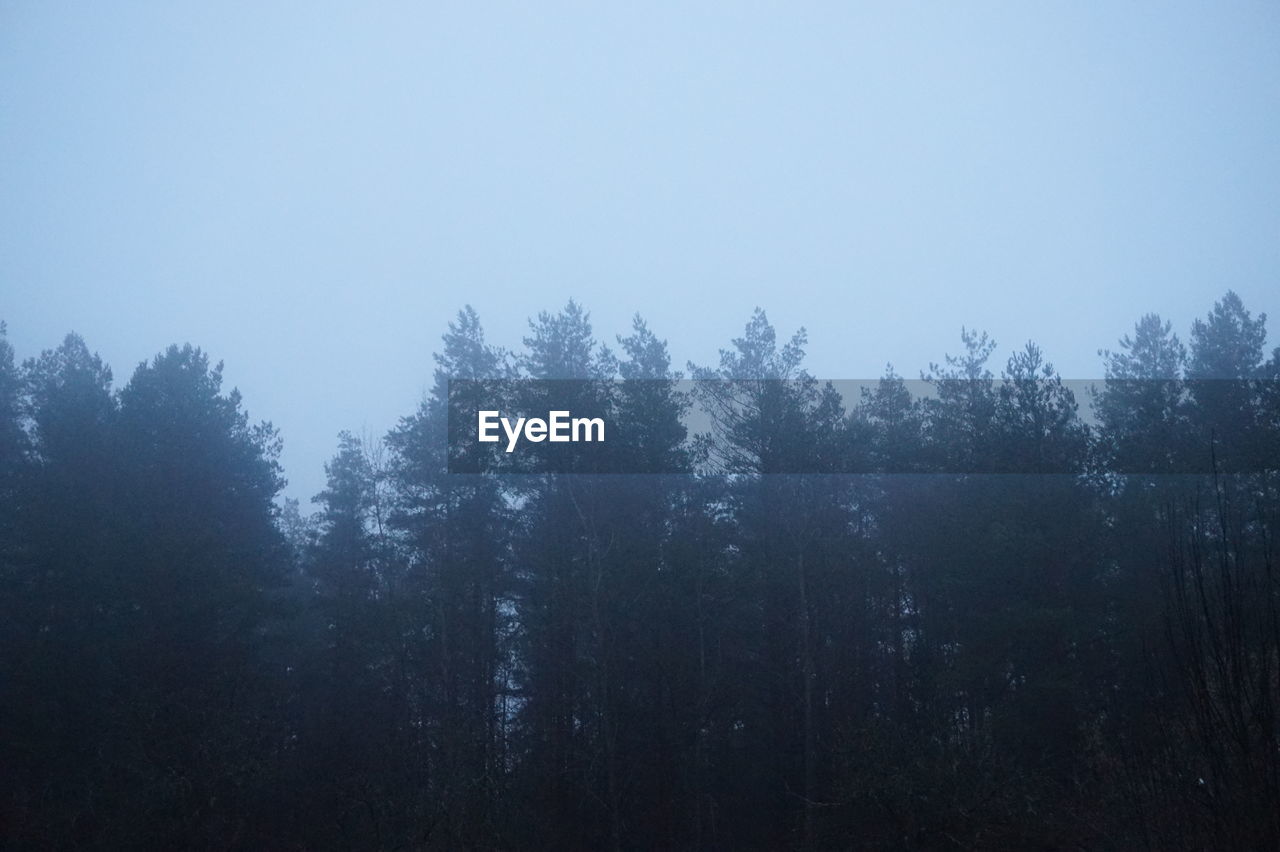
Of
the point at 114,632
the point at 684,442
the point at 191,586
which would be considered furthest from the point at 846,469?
the point at 114,632

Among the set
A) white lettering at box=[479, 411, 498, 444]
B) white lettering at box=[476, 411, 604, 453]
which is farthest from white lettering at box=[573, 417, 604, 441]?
white lettering at box=[479, 411, 498, 444]

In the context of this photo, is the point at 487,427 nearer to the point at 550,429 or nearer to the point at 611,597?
the point at 550,429

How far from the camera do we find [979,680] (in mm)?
19000

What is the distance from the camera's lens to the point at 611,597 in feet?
66.0

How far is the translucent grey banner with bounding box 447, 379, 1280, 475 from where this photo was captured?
19.8 m

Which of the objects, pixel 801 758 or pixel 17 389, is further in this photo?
pixel 17 389

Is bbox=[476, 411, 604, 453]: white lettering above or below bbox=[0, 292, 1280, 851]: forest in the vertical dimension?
above

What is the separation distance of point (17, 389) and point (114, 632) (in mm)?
9146

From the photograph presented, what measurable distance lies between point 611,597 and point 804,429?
20.7ft

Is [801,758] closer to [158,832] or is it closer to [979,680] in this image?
[979,680]

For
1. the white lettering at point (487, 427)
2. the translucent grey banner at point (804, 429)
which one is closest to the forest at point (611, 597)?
the translucent grey banner at point (804, 429)

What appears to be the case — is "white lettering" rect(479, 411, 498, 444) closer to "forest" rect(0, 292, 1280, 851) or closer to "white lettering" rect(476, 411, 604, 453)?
"white lettering" rect(476, 411, 604, 453)

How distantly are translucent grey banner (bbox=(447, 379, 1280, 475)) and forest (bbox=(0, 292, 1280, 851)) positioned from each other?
0.10 metres

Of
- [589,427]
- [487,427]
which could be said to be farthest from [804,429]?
[487,427]
